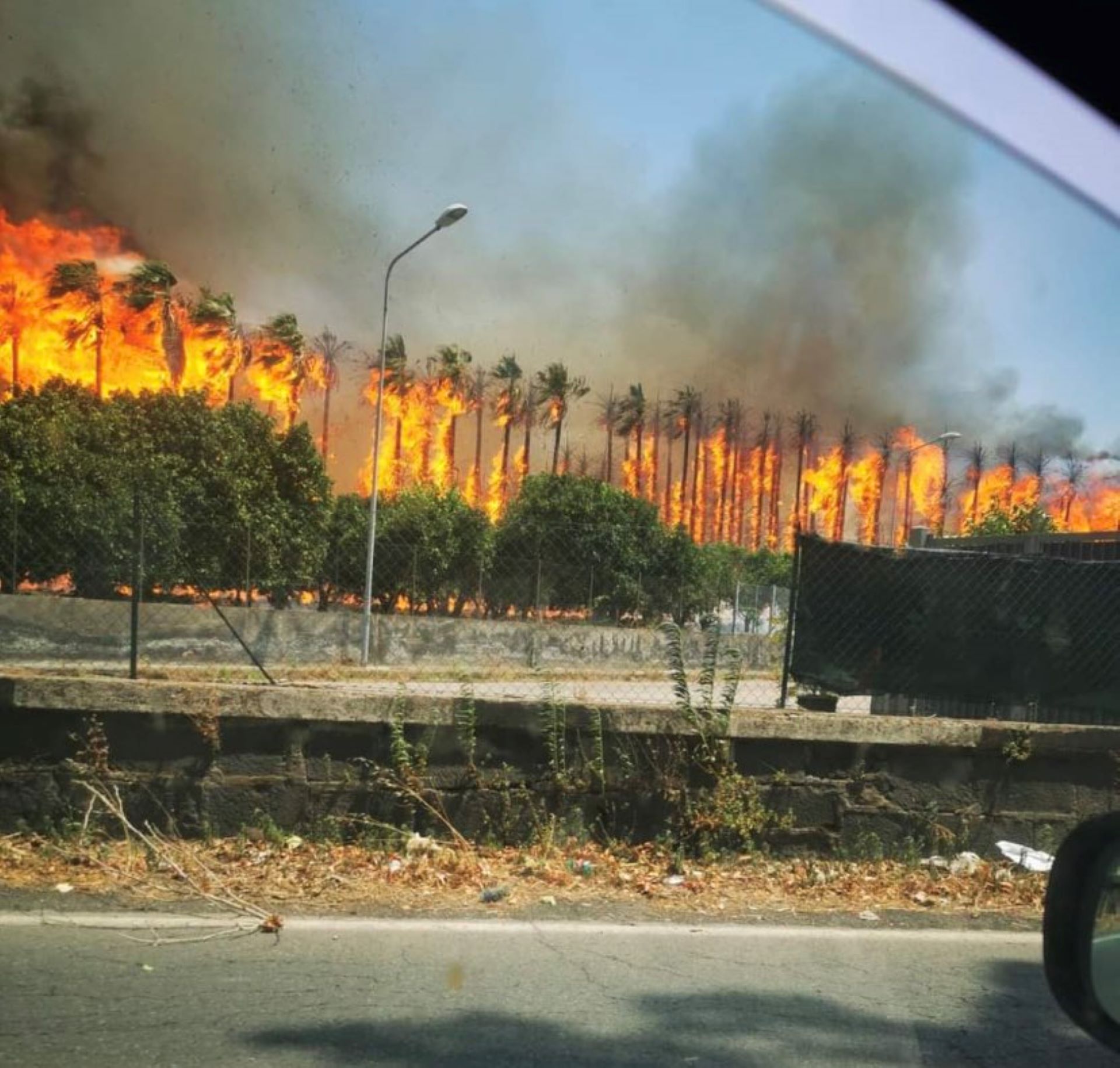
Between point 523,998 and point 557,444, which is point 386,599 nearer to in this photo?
point 523,998

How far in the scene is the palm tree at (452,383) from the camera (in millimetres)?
56500

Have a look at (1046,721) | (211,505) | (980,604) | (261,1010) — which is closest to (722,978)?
(261,1010)

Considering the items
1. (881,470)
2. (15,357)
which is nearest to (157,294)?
(15,357)

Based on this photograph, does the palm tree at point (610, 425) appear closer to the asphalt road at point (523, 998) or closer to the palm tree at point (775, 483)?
the palm tree at point (775, 483)

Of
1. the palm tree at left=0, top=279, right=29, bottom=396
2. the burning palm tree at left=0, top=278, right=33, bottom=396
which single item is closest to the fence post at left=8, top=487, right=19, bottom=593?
the palm tree at left=0, top=279, right=29, bottom=396

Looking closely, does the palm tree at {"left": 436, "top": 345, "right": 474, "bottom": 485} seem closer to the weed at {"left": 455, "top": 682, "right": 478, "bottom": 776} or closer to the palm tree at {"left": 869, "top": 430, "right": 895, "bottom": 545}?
the palm tree at {"left": 869, "top": 430, "right": 895, "bottom": 545}

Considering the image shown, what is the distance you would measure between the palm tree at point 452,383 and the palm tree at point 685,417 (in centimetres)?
1101

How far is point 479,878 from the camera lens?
573cm

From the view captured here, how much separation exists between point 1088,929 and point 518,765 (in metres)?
4.12

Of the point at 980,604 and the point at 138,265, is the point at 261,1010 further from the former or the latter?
the point at 138,265

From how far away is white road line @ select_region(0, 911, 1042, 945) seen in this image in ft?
15.9

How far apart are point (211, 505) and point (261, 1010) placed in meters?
22.5

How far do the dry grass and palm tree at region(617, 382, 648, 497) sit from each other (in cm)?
5262

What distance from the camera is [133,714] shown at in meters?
5.96
